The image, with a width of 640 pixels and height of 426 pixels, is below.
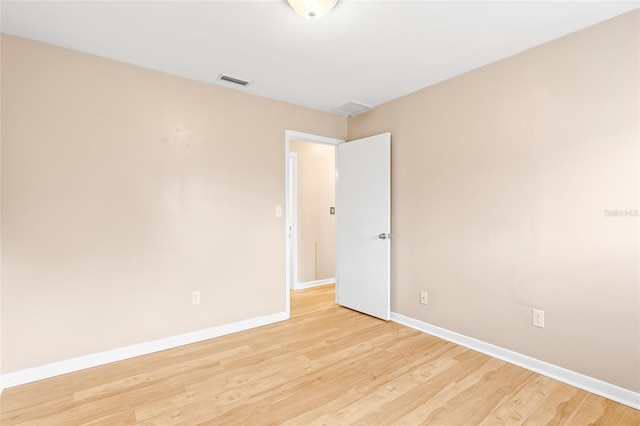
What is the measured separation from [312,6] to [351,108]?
1966 mm

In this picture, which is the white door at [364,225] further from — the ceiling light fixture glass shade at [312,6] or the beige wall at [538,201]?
the ceiling light fixture glass shade at [312,6]

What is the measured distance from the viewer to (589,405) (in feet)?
6.44

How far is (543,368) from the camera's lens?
234 centimetres

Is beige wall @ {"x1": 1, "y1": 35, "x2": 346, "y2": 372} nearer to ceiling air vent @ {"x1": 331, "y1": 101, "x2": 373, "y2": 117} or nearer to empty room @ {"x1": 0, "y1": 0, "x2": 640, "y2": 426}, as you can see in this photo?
empty room @ {"x1": 0, "y1": 0, "x2": 640, "y2": 426}

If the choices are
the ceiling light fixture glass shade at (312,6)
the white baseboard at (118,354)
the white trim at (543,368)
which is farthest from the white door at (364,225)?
the ceiling light fixture glass shade at (312,6)

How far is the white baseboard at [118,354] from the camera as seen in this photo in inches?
87.1

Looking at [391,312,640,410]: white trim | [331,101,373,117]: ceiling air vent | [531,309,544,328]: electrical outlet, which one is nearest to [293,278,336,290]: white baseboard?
[391,312,640,410]: white trim

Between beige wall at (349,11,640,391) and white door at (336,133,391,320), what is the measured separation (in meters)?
0.29

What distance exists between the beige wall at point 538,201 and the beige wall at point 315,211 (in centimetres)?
198

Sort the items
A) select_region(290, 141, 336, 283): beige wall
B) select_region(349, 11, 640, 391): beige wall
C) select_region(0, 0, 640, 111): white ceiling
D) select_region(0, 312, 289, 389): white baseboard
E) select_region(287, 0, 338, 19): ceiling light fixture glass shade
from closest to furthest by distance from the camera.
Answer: select_region(287, 0, 338, 19): ceiling light fixture glass shade → select_region(0, 0, 640, 111): white ceiling → select_region(349, 11, 640, 391): beige wall → select_region(0, 312, 289, 389): white baseboard → select_region(290, 141, 336, 283): beige wall

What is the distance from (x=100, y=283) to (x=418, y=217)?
2947 mm

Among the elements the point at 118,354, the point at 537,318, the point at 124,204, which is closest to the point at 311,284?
the point at 118,354

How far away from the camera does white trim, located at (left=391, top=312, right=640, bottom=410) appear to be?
6.54ft

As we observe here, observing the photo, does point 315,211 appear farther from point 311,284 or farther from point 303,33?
point 303,33
